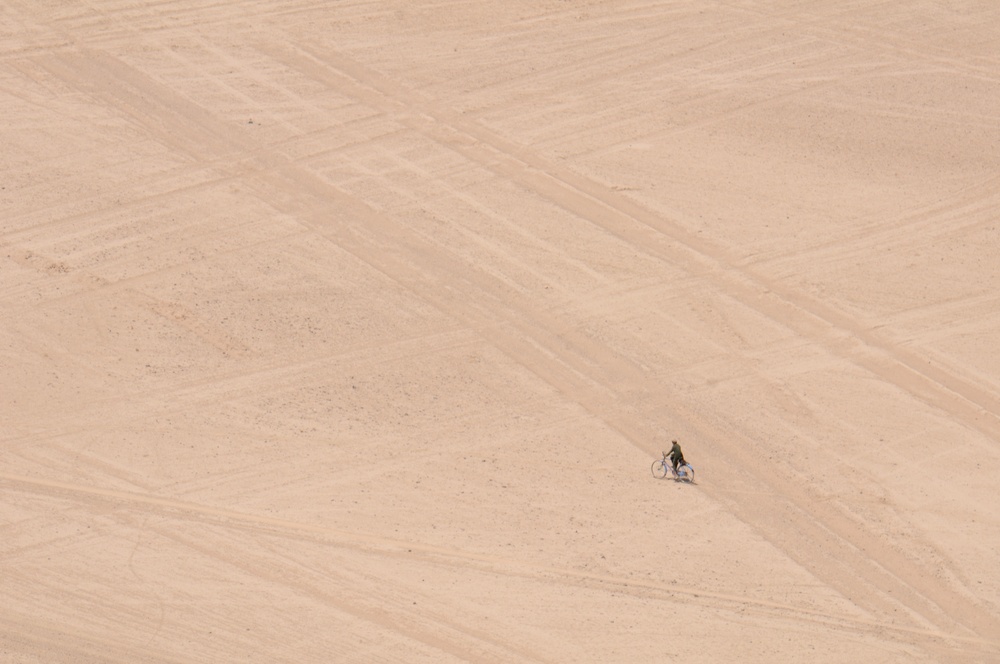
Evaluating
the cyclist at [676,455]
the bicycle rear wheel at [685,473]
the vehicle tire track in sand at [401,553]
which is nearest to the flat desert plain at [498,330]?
the vehicle tire track in sand at [401,553]

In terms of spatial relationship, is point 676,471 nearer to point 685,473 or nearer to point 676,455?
point 685,473

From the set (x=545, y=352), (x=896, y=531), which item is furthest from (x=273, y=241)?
(x=896, y=531)

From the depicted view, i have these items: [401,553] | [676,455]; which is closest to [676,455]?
[676,455]

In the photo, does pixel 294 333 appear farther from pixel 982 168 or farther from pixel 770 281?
pixel 982 168

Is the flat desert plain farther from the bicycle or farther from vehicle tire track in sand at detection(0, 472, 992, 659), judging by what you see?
the bicycle

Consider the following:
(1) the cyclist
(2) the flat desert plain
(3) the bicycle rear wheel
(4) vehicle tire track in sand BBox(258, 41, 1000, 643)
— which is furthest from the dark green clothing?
(4) vehicle tire track in sand BBox(258, 41, 1000, 643)

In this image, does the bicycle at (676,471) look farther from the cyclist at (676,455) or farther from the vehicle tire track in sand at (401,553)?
the vehicle tire track in sand at (401,553)
